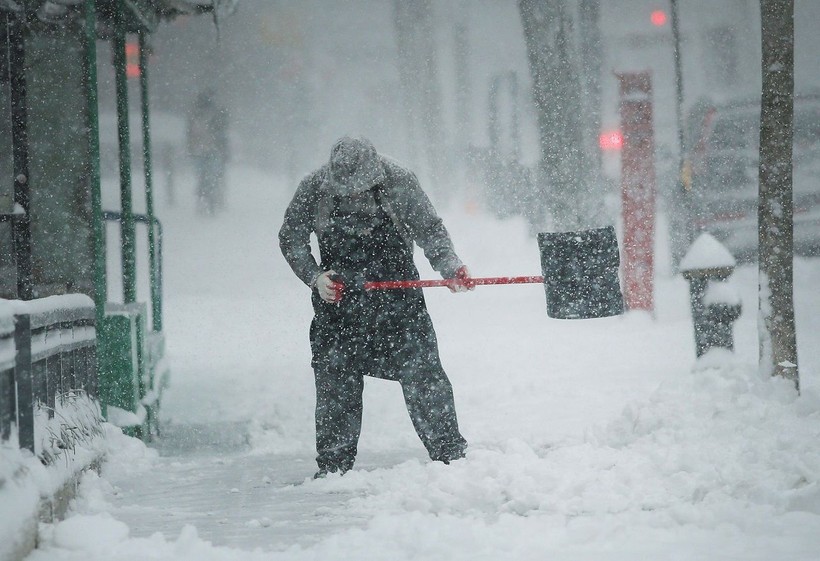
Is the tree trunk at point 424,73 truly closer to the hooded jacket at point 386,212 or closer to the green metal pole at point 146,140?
the green metal pole at point 146,140

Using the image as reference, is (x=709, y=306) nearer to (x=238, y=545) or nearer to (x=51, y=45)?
(x=238, y=545)

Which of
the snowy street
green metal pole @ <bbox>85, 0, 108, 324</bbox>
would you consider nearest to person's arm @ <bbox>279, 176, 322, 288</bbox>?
the snowy street

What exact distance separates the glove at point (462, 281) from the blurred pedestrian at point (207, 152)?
88.1 feet

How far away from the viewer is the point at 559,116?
12.9 meters

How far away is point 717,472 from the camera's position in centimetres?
450

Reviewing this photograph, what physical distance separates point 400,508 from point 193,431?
3458 millimetres

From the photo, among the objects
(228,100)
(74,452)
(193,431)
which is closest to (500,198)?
(228,100)

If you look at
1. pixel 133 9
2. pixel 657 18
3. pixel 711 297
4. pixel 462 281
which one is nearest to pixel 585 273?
pixel 462 281

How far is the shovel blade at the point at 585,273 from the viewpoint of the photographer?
17.0 feet

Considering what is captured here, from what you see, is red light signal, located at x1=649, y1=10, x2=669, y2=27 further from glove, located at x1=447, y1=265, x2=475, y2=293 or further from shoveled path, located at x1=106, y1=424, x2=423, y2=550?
glove, located at x1=447, y1=265, x2=475, y2=293

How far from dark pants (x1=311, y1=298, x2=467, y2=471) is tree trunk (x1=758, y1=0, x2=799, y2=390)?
Answer: 6.99 feet

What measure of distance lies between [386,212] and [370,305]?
0.48 metres

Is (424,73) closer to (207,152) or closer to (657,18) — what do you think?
(207,152)

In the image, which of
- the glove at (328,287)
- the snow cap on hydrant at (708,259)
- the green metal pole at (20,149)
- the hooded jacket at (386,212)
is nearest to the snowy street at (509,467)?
the snow cap on hydrant at (708,259)
